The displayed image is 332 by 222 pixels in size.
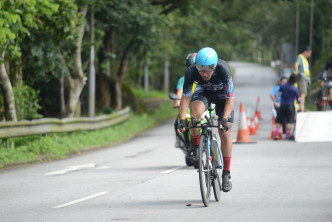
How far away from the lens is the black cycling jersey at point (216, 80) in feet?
30.1

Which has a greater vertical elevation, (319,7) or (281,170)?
(319,7)

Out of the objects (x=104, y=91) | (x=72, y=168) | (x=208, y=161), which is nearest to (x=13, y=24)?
(x=72, y=168)

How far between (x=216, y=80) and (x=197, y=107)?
40 centimetres

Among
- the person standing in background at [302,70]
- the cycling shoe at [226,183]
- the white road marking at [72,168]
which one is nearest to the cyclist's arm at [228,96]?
the cycling shoe at [226,183]

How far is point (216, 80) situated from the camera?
932 cm

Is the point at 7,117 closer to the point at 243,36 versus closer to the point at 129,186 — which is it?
the point at 129,186

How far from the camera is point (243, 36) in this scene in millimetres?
77750

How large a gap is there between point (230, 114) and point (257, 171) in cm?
359

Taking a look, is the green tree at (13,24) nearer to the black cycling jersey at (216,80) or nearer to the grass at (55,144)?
the grass at (55,144)

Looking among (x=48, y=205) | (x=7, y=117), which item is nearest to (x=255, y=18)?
(x=7, y=117)

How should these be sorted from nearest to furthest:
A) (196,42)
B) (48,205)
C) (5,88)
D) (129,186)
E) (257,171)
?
(48,205)
(129,186)
(257,171)
(5,88)
(196,42)

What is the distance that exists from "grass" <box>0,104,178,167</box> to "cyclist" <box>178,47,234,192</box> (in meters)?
6.71

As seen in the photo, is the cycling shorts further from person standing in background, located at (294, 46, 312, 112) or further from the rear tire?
person standing in background, located at (294, 46, 312, 112)

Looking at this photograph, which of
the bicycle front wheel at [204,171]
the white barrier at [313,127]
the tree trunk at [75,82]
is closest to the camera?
the bicycle front wheel at [204,171]
